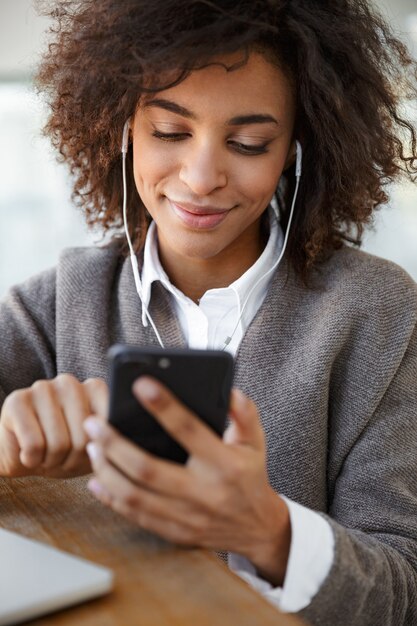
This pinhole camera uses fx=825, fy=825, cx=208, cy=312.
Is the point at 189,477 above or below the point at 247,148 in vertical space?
below

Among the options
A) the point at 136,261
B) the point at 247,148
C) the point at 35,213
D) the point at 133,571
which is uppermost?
the point at 247,148

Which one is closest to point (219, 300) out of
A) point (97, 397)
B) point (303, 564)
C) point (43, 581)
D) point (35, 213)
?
point (97, 397)

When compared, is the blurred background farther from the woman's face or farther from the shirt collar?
the woman's face

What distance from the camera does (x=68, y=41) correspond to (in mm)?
1371

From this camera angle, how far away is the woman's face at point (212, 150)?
3.78ft

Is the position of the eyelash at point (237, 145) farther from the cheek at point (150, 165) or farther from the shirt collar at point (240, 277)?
the shirt collar at point (240, 277)

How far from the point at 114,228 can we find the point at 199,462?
3.24ft

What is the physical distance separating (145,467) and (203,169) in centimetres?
60

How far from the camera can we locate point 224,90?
115 cm

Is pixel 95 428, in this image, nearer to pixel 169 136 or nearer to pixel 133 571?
pixel 133 571

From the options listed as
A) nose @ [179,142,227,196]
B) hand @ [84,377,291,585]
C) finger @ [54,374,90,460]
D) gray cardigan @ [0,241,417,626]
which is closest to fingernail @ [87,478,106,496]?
hand @ [84,377,291,585]

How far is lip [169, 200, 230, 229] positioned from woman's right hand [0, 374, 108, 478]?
0.43 m

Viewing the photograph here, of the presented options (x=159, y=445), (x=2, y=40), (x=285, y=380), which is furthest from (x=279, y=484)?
(x=2, y=40)

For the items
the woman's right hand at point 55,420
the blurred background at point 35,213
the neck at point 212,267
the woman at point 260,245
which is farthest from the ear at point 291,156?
the blurred background at point 35,213
